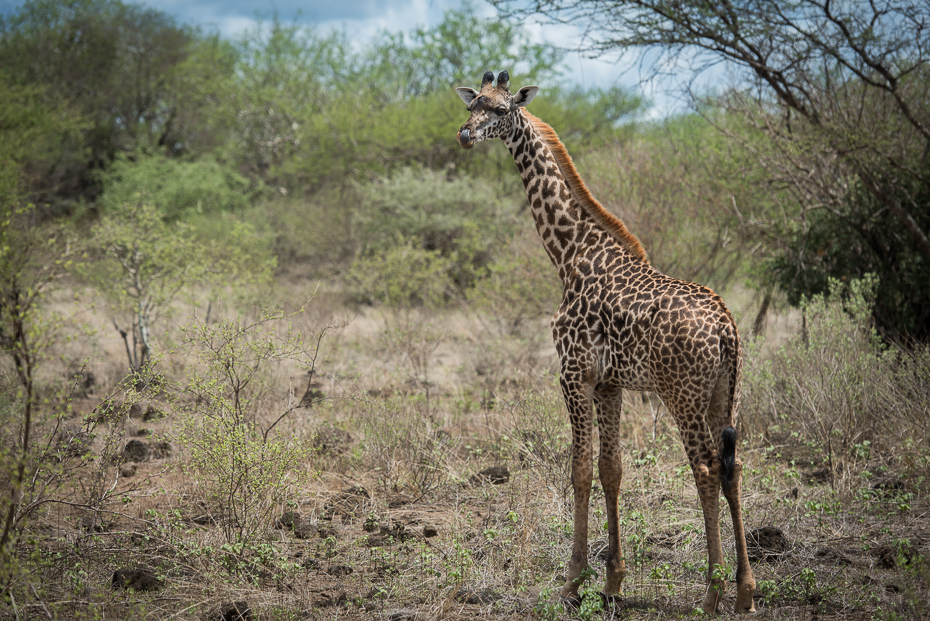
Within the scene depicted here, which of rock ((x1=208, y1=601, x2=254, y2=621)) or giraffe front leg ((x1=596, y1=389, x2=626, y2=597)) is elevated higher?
giraffe front leg ((x1=596, y1=389, x2=626, y2=597))

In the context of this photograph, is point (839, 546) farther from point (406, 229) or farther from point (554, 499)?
point (406, 229)

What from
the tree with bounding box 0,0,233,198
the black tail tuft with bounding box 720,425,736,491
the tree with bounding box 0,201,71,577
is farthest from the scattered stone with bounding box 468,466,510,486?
the tree with bounding box 0,0,233,198

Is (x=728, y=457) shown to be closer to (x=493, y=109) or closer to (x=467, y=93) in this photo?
(x=493, y=109)

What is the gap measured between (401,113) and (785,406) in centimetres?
1460

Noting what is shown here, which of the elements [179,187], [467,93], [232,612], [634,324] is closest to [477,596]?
[232,612]

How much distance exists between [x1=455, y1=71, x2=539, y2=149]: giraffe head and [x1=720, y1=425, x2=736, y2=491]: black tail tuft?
2.24m

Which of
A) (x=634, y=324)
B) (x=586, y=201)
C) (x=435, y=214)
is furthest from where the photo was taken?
(x=435, y=214)

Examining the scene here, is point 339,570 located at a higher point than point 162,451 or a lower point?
lower

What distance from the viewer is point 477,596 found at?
13.1 ft

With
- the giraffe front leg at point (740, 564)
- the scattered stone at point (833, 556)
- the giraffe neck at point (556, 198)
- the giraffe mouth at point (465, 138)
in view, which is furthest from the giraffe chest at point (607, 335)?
the scattered stone at point (833, 556)

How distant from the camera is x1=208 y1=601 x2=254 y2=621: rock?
363 cm

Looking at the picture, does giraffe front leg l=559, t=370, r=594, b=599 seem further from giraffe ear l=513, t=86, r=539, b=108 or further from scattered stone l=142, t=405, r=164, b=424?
scattered stone l=142, t=405, r=164, b=424

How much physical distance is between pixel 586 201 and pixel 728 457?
176cm

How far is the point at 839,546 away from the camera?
177 inches
